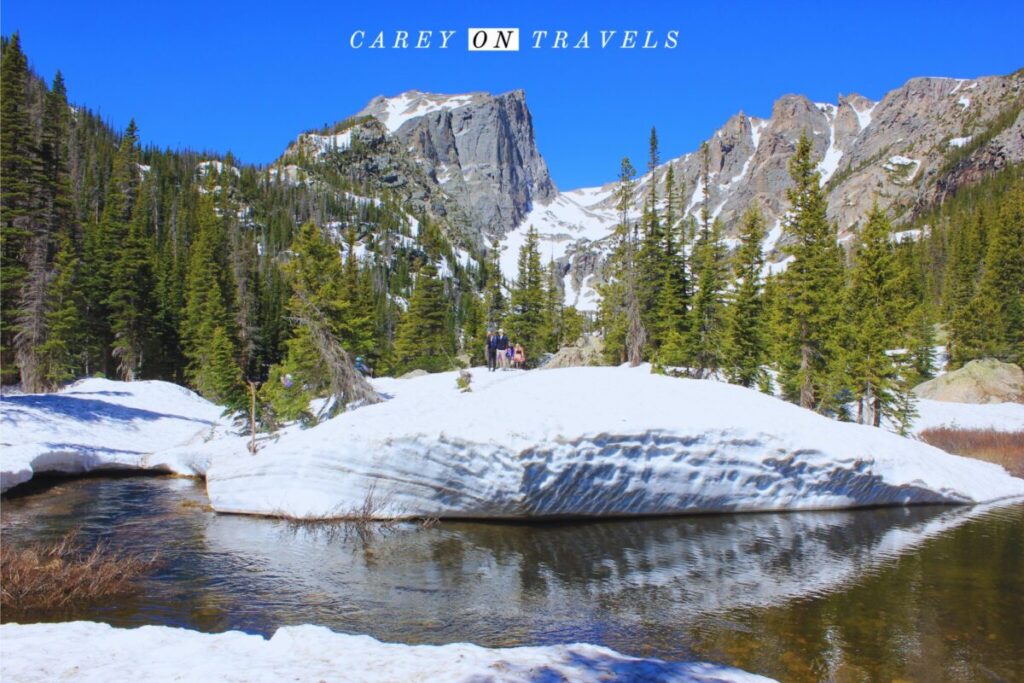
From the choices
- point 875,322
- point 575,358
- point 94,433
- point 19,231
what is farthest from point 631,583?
point 19,231

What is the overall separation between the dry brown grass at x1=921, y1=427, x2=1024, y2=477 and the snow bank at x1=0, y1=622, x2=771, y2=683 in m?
22.4

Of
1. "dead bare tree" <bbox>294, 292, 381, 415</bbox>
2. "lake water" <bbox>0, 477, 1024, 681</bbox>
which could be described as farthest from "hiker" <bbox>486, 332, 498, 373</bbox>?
"lake water" <bbox>0, 477, 1024, 681</bbox>

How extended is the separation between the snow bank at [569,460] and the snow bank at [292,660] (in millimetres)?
7507

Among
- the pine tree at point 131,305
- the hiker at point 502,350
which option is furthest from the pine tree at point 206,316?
the hiker at point 502,350

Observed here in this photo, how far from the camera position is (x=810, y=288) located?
1200 inches

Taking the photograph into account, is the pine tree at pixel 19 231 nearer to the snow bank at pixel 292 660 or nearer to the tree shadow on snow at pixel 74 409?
the tree shadow on snow at pixel 74 409

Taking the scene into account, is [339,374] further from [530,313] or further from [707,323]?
[530,313]

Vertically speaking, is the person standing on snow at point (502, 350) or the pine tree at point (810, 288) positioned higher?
the pine tree at point (810, 288)

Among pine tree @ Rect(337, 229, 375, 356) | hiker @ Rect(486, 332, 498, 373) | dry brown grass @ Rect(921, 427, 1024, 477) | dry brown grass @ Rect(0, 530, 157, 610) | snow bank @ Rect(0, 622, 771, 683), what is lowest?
dry brown grass @ Rect(0, 530, 157, 610)

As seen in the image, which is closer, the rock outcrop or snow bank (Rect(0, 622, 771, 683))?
snow bank (Rect(0, 622, 771, 683))

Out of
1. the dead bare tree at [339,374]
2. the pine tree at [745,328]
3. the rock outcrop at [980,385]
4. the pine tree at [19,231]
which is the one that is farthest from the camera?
the rock outcrop at [980,385]

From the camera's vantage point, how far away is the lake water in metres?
8.25

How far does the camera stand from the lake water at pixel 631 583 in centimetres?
825

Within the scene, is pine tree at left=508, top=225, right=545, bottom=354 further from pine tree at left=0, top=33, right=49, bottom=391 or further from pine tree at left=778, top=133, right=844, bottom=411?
pine tree at left=0, top=33, right=49, bottom=391
